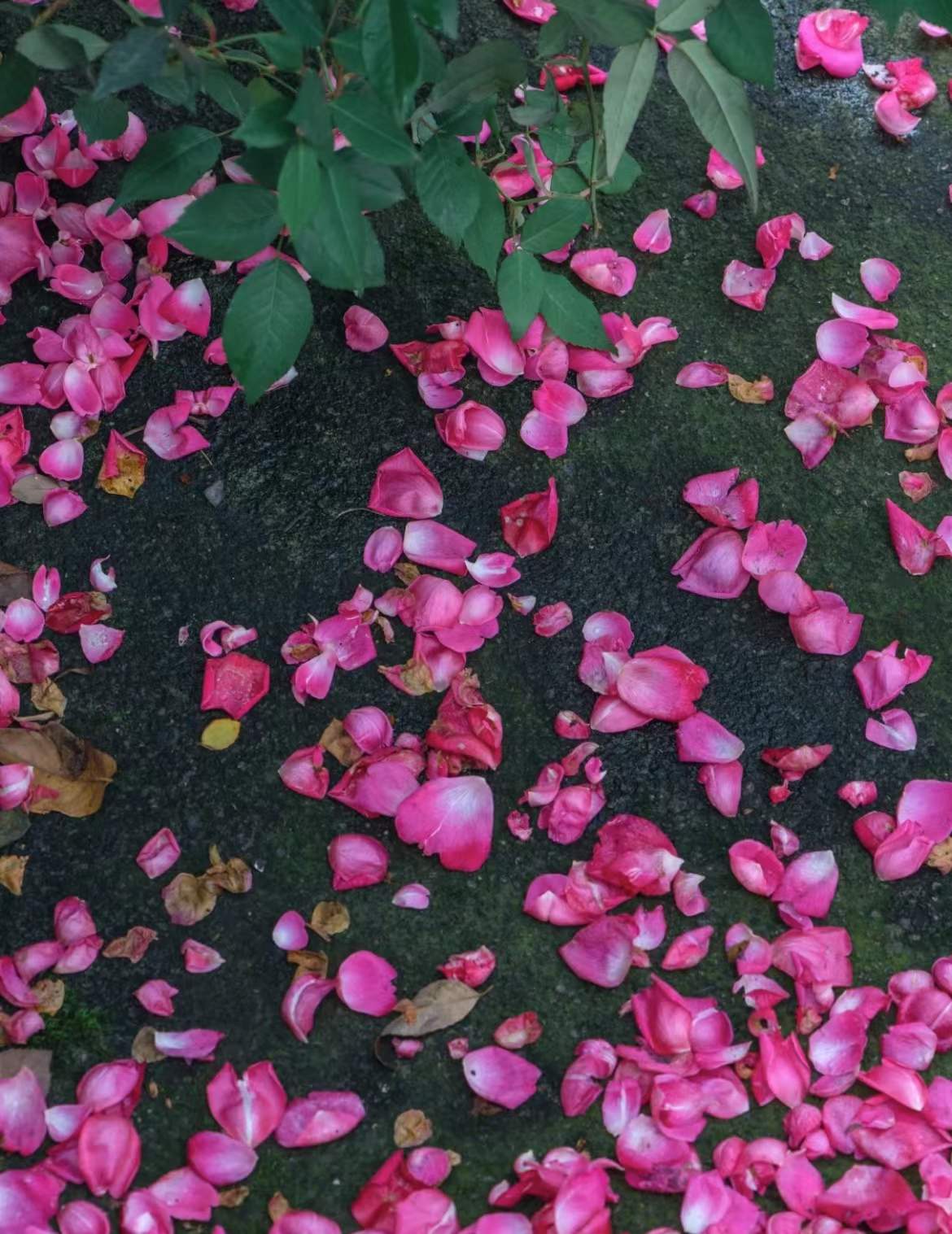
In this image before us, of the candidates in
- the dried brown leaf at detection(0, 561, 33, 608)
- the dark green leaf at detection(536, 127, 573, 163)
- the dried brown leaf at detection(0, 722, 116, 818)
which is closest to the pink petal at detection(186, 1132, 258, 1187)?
the dried brown leaf at detection(0, 722, 116, 818)

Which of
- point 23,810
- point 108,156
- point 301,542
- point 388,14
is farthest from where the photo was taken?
point 108,156

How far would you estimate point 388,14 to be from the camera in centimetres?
102

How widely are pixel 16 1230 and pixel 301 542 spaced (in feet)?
2.66

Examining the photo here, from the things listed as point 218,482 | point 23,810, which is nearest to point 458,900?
point 23,810

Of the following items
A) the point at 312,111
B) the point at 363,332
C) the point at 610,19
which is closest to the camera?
the point at 312,111

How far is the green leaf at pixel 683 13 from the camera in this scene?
3.91 feet

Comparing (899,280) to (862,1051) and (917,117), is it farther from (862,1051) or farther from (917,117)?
(862,1051)

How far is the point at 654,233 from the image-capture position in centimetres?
188

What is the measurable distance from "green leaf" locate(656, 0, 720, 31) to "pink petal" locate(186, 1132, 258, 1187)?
1114 millimetres

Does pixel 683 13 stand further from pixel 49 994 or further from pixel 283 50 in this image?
pixel 49 994

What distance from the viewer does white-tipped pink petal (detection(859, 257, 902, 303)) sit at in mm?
1863

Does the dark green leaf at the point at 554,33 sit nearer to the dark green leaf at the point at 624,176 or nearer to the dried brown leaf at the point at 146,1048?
the dark green leaf at the point at 624,176

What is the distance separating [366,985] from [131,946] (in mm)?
249

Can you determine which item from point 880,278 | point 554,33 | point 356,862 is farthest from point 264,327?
point 880,278
